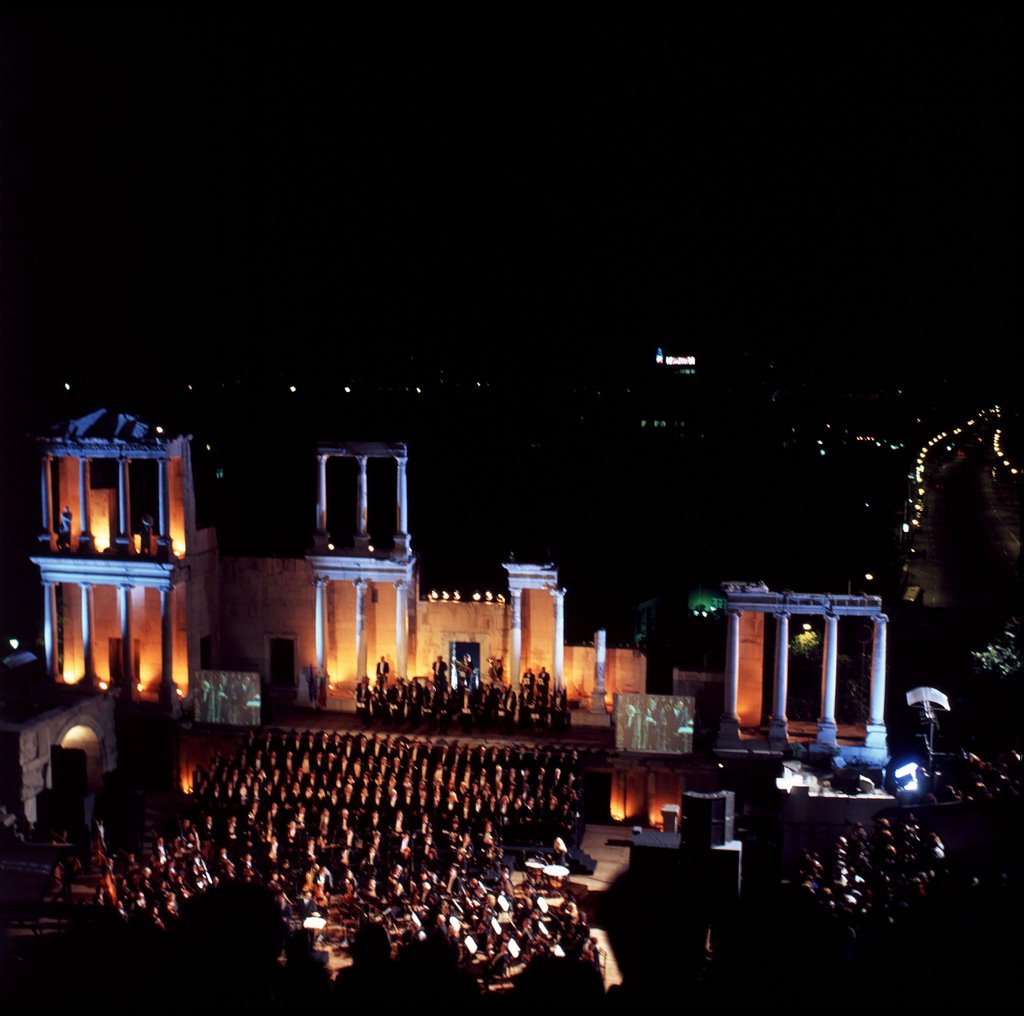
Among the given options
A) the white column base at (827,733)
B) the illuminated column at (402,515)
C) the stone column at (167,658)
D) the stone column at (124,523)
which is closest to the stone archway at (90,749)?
the stone column at (167,658)

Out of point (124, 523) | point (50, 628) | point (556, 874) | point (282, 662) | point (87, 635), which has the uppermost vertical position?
point (124, 523)

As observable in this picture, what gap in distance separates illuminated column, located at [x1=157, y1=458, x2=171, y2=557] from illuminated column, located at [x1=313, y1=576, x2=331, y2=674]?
13.4 ft

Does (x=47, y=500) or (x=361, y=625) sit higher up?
(x=47, y=500)

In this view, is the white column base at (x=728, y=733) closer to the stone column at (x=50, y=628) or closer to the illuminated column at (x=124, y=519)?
the illuminated column at (x=124, y=519)

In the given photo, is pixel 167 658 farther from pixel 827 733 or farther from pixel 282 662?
pixel 827 733

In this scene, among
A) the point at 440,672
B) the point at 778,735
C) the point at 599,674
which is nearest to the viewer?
the point at 778,735

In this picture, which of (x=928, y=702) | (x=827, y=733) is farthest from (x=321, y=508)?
(x=928, y=702)

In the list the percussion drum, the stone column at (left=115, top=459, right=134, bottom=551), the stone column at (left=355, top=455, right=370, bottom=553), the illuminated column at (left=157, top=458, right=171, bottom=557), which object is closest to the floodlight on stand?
the percussion drum

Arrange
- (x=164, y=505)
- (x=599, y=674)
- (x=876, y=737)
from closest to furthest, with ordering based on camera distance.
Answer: (x=876, y=737)
(x=599, y=674)
(x=164, y=505)

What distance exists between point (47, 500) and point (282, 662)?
309 inches

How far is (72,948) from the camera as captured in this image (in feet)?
18.7

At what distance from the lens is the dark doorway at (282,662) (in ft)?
100.0

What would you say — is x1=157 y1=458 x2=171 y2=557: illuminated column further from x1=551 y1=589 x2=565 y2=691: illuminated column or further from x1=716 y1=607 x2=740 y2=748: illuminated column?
x1=716 y1=607 x2=740 y2=748: illuminated column

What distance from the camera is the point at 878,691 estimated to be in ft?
84.1
